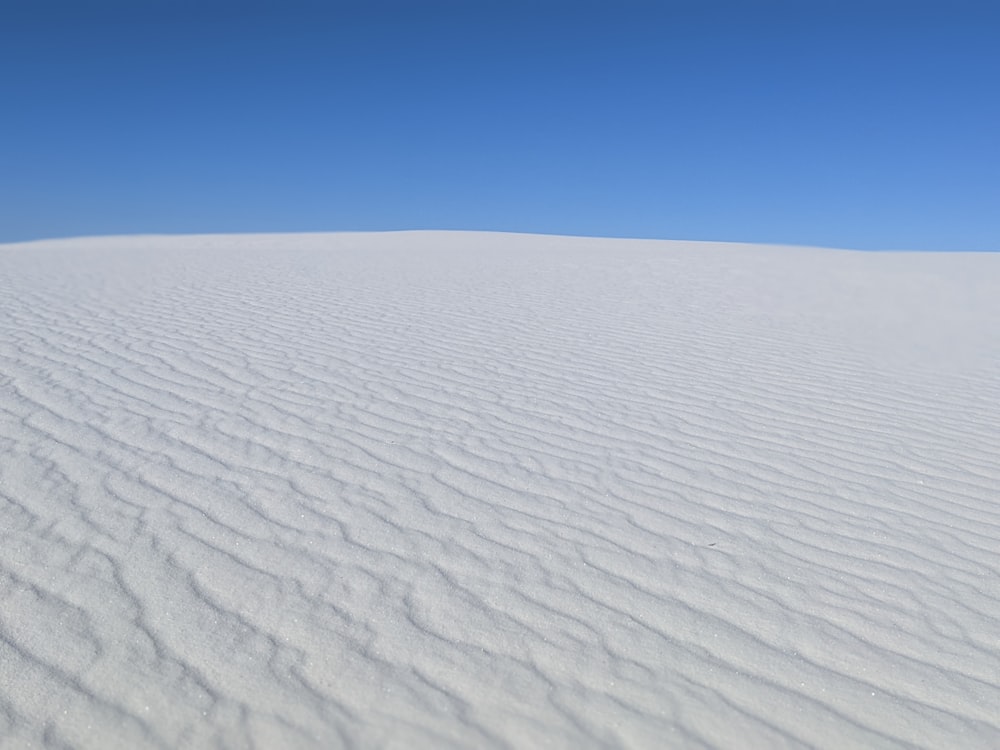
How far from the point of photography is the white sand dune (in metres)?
2.46

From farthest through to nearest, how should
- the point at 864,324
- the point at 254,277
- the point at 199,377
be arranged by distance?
the point at 254,277 → the point at 864,324 → the point at 199,377

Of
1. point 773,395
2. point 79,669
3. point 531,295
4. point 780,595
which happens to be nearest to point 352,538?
point 79,669

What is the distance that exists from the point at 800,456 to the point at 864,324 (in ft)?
20.4

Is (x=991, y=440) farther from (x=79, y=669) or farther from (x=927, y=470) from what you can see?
(x=79, y=669)

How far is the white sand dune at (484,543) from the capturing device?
2.46 meters

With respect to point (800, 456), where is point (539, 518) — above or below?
below

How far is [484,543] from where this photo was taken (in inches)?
139

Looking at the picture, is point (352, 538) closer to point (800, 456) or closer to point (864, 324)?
point (800, 456)

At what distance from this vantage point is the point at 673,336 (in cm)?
891

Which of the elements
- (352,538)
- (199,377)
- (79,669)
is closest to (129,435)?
(199,377)

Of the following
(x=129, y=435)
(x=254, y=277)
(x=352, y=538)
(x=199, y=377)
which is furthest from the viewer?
(x=254, y=277)

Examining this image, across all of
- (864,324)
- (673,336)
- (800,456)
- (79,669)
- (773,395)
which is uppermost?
(864,324)

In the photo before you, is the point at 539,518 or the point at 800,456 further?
the point at 800,456

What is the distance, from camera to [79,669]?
2500 millimetres
